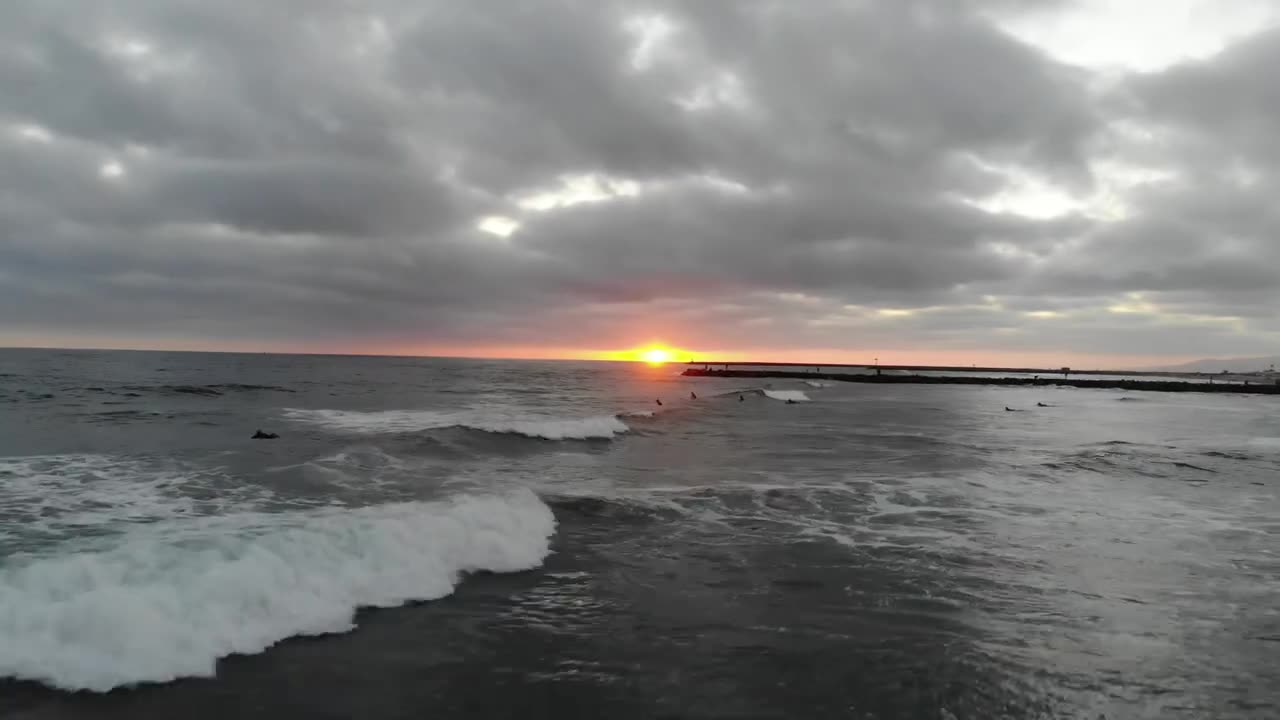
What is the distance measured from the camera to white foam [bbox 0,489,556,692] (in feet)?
21.2

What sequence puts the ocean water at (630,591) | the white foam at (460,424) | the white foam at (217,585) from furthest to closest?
the white foam at (460,424) < the white foam at (217,585) < the ocean water at (630,591)

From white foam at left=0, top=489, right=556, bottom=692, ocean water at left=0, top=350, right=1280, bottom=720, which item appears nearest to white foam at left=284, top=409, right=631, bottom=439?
ocean water at left=0, top=350, right=1280, bottom=720

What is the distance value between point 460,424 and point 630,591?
869 inches

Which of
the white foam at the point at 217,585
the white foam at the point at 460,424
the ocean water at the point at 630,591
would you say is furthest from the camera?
the white foam at the point at 460,424

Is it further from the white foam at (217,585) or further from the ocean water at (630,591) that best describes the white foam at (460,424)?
the white foam at (217,585)

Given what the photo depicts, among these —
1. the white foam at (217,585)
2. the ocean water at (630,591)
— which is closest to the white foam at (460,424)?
the ocean water at (630,591)

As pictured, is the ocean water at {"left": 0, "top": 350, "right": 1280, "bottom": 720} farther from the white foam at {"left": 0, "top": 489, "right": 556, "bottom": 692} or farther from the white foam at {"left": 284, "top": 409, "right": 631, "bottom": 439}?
the white foam at {"left": 284, "top": 409, "right": 631, "bottom": 439}

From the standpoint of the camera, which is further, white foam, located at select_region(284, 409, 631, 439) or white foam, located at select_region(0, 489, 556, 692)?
white foam, located at select_region(284, 409, 631, 439)

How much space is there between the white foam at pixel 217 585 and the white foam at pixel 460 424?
17.3m

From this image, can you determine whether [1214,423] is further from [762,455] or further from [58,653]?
[58,653]

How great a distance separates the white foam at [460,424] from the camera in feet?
94.5

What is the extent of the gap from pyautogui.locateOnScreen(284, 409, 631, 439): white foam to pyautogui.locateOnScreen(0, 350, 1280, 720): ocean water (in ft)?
29.3

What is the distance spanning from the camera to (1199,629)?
24.4 ft

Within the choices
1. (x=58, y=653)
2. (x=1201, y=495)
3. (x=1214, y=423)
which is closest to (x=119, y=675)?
(x=58, y=653)
